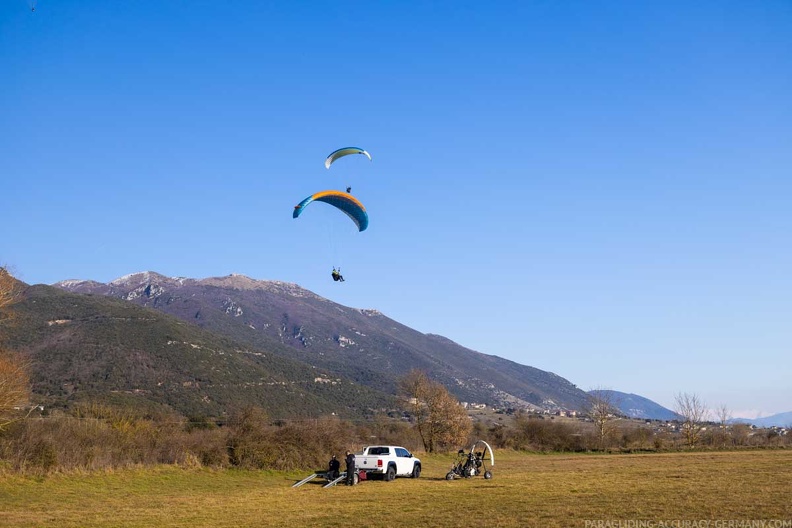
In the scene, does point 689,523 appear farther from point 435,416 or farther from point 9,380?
point 435,416

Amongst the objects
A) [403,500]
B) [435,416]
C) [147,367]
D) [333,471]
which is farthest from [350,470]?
[147,367]


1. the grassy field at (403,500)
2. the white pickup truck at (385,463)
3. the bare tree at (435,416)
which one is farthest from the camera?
the bare tree at (435,416)

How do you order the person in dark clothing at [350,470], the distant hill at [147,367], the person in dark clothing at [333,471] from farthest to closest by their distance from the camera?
the distant hill at [147,367]
the person in dark clothing at [333,471]
the person in dark clothing at [350,470]

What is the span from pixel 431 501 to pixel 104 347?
268ft

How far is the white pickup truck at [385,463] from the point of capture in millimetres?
31234

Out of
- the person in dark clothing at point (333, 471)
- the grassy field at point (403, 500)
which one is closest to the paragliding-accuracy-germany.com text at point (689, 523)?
the grassy field at point (403, 500)

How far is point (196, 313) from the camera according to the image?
18838cm

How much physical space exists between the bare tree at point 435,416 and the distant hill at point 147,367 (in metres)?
26.5

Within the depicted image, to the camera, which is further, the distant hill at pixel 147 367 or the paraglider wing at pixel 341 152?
the distant hill at pixel 147 367

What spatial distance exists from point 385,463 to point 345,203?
42.1ft

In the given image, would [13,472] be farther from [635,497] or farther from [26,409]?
[635,497]

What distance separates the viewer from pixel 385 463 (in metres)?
31.3

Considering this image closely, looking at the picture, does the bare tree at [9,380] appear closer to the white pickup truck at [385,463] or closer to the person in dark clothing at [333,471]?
the person in dark clothing at [333,471]

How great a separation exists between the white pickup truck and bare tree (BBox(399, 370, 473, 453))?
23.0 meters
